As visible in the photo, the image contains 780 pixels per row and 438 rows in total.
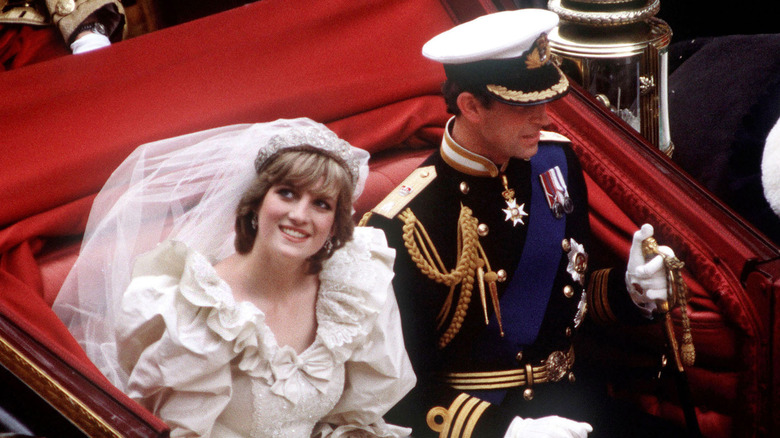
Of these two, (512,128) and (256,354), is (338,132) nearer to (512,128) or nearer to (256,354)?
(512,128)

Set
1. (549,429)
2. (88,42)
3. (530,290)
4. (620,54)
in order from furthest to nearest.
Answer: (88,42) < (620,54) < (530,290) < (549,429)

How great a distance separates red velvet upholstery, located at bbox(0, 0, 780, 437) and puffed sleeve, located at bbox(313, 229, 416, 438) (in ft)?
1.39

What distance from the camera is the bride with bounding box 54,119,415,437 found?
1118 millimetres

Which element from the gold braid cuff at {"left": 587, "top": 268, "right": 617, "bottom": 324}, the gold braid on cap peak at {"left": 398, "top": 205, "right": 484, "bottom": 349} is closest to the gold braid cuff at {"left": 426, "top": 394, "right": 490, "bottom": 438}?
the gold braid on cap peak at {"left": 398, "top": 205, "right": 484, "bottom": 349}

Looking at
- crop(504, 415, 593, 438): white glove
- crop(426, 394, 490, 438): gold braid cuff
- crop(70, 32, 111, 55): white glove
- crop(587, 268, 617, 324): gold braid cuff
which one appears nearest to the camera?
crop(504, 415, 593, 438): white glove

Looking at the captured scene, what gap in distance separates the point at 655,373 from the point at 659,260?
1.37 ft

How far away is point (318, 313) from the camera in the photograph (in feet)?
4.07

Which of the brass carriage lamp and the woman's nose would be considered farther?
the brass carriage lamp

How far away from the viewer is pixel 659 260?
1379 mm

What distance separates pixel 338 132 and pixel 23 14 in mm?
1085

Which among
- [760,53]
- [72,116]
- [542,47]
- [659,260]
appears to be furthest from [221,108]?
[760,53]

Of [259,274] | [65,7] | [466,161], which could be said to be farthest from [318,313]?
[65,7]

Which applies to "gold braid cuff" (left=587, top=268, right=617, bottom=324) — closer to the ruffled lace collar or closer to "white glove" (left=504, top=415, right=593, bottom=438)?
"white glove" (left=504, top=415, right=593, bottom=438)

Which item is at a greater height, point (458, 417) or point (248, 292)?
point (248, 292)
